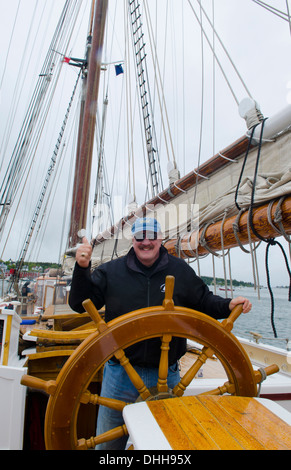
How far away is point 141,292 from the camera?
5.13ft

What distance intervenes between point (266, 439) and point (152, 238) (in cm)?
100

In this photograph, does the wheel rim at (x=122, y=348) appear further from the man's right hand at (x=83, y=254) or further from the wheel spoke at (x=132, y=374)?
the man's right hand at (x=83, y=254)

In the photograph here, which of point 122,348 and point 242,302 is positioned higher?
point 242,302

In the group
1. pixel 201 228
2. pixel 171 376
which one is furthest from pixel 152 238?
pixel 201 228

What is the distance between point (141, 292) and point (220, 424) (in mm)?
707

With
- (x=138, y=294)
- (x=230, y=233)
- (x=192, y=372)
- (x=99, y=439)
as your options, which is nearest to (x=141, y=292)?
(x=138, y=294)

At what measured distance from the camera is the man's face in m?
1.60

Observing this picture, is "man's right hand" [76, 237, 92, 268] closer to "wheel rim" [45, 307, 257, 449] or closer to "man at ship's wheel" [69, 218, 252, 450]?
"man at ship's wheel" [69, 218, 252, 450]

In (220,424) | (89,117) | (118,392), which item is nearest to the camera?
(220,424)

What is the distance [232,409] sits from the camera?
46.0 inches

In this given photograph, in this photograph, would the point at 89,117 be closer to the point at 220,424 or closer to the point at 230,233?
the point at 230,233

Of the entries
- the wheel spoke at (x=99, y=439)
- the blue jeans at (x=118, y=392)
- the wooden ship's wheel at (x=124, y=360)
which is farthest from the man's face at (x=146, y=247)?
the wheel spoke at (x=99, y=439)

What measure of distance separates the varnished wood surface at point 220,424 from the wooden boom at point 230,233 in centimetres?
110

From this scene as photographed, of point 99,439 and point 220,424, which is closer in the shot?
point 220,424
